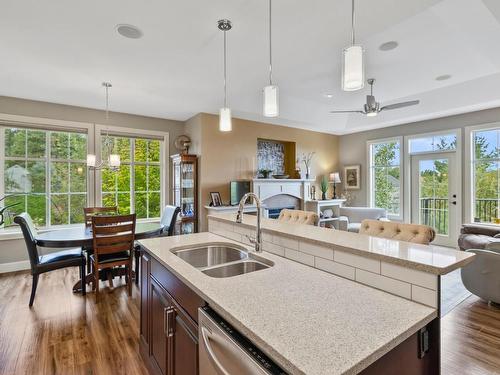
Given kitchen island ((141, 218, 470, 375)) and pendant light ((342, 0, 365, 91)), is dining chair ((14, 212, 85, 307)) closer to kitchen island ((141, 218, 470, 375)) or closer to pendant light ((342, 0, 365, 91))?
kitchen island ((141, 218, 470, 375))

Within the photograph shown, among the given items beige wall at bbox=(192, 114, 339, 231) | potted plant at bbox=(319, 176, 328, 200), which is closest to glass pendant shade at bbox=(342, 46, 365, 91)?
beige wall at bbox=(192, 114, 339, 231)

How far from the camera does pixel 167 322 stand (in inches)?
58.0

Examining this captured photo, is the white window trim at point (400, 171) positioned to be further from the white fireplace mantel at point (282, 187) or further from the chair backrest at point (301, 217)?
the chair backrest at point (301, 217)

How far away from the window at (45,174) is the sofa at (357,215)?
16.9 feet

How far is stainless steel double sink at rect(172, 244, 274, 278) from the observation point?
1.69m

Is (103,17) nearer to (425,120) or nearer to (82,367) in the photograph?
(82,367)

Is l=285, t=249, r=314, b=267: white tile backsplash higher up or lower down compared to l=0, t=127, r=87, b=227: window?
lower down

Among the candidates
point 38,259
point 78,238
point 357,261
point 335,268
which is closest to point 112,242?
point 78,238

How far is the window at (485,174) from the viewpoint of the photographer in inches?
196

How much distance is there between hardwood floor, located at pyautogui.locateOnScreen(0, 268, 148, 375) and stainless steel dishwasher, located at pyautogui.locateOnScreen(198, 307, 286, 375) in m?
1.23

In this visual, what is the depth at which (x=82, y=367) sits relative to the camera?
1980 mm

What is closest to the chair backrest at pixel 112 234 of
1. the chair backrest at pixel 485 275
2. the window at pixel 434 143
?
the chair backrest at pixel 485 275

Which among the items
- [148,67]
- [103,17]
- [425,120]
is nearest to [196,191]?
[148,67]

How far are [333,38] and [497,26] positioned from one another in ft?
5.40
